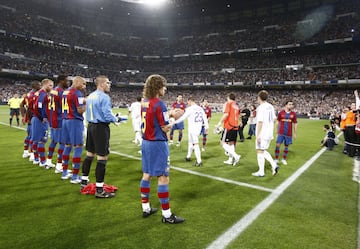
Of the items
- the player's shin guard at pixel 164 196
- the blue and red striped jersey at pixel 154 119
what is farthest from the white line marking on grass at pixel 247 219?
the blue and red striped jersey at pixel 154 119

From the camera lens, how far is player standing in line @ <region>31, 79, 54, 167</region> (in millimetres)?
6730

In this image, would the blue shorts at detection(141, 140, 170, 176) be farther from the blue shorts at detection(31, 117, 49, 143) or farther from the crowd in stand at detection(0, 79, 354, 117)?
the crowd in stand at detection(0, 79, 354, 117)

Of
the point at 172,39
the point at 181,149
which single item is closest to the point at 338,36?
the point at 172,39

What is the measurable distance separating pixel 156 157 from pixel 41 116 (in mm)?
4840

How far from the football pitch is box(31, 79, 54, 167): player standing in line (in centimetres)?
72

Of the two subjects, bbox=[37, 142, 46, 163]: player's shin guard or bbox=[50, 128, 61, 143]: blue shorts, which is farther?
bbox=[37, 142, 46, 163]: player's shin guard

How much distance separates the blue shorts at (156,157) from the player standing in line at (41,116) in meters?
4.37

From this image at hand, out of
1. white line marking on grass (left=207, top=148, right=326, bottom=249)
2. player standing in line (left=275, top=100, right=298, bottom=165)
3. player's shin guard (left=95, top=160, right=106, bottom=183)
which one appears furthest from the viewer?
player standing in line (left=275, top=100, right=298, bottom=165)

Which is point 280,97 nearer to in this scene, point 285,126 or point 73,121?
point 285,126

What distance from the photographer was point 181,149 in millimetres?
11188

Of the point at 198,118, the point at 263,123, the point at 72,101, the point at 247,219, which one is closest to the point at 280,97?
the point at 198,118

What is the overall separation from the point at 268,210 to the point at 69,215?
3.70m

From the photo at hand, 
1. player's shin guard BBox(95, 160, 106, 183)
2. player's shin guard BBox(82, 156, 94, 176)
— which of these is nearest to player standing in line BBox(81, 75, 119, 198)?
player's shin guard BBox(95, 160, 106, 183)

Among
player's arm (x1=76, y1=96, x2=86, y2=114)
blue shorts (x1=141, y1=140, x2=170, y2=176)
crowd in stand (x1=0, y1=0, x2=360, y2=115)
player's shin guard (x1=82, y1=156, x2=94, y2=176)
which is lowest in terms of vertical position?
player's shin guard (x1=82, y1=156, x2=94, y2=176)
